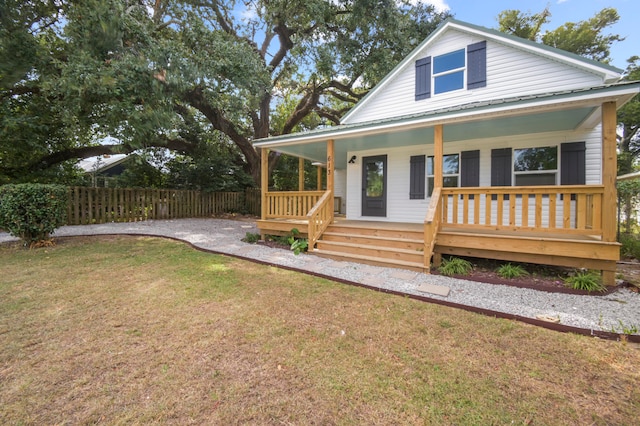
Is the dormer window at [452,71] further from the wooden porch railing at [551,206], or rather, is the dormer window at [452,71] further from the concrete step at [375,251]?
the concrete step at [375,251]

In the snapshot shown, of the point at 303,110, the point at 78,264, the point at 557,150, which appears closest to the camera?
the point at 78,264

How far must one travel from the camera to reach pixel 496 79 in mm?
7434

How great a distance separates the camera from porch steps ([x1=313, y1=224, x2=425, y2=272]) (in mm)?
5391

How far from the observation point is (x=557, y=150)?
6.55 meters

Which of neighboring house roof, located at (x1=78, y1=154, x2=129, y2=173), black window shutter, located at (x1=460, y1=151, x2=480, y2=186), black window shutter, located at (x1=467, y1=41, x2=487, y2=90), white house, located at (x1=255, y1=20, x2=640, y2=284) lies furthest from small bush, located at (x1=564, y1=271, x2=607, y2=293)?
neighboring house roof, located at (x1=78, y1=154, x2=129, y2=173)

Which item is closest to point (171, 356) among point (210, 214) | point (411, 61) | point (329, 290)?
point (329, 290)

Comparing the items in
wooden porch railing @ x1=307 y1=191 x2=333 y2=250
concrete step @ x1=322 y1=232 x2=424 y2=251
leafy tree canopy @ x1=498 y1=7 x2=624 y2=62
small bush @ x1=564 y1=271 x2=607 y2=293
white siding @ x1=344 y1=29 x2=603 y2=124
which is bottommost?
small bush @ x1=564 y1=271 x2=607 y2=293

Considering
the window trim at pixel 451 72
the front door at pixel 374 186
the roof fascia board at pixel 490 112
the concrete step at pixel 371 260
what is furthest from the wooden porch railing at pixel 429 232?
the window trim at pixel 451 72

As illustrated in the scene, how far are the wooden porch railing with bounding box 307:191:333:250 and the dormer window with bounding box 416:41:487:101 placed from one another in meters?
4.56

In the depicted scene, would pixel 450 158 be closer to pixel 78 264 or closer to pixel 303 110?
pixel 78 264

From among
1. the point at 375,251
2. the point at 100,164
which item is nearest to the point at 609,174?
the point at 375,251

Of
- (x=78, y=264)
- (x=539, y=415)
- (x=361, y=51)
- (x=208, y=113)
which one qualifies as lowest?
(x=539, y=415)

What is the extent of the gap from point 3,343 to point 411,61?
1037 centimetres

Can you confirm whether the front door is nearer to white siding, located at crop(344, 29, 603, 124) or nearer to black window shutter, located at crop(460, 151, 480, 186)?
white siding, located at crop(344, 29, 603, 124)
